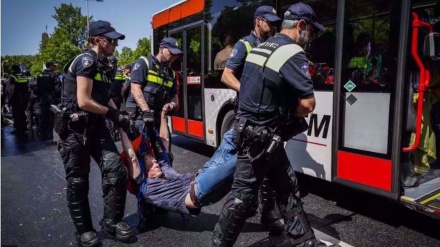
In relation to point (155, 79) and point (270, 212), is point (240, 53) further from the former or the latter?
point (270, 212)

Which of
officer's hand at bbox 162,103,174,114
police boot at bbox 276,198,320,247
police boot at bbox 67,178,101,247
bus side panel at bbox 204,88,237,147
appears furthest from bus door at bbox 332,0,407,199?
police boot at bbox 67,178,101,247

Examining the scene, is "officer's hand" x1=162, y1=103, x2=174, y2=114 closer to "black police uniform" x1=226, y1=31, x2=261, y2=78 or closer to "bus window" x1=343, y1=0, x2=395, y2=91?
"black police uniform" x1=226, y1=31, x2=261, y2=78

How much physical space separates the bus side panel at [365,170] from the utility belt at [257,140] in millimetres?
1265

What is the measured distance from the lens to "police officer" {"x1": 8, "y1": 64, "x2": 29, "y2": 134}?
9.98 m

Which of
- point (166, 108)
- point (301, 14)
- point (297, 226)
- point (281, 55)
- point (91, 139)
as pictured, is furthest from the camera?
point (166, 108)

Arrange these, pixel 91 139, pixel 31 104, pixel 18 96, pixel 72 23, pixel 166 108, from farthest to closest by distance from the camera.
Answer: pixel 72 23, pixel 31 104, pixel 18 96, pixel 166 108, pixel 91 139

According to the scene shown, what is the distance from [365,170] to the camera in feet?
11.1

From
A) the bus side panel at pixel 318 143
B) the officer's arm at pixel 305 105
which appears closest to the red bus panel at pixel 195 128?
the bus side panel at pixel 318 143

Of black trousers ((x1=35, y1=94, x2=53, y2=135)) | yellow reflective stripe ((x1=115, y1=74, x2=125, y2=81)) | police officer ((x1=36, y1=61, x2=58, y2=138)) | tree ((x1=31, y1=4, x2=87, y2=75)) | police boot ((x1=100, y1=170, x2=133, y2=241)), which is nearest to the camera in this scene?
police boot ((x1=100, y1=170, x2=133, y2=241))

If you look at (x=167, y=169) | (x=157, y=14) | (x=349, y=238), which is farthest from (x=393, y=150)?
(x=157, y=14)

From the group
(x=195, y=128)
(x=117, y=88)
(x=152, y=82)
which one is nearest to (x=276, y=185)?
(x=152, y=82)

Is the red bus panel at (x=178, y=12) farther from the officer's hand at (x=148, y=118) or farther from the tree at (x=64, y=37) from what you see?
the tree at (x=64, y=37)

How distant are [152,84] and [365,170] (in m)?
2.46

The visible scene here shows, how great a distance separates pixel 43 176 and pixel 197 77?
9.42 feet
